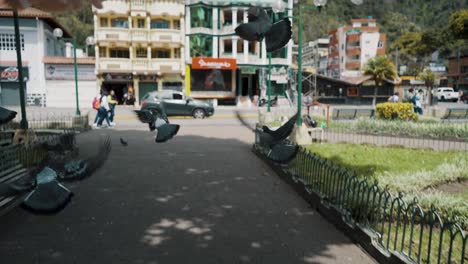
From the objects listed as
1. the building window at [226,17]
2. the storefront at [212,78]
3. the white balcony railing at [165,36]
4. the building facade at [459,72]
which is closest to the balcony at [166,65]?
the storefront at [212,78]

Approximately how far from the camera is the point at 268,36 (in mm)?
2104

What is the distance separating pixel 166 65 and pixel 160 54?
212 centimetres

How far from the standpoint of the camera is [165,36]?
123 feet

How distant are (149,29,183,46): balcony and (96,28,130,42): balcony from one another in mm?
2356

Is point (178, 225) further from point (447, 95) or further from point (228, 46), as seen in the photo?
point (447, 95)

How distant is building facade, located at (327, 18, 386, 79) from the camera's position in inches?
2904

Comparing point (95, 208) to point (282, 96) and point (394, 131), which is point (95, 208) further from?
point (282, 96)

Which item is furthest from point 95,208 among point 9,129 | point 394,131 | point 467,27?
point 467,27

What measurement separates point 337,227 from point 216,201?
6.92 feet

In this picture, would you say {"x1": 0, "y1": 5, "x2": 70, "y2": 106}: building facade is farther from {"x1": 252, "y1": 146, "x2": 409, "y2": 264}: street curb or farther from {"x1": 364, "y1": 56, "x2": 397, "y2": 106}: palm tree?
{"x1": 364, "y1": 56, "x2": 397, "y2": 106}: palm tree

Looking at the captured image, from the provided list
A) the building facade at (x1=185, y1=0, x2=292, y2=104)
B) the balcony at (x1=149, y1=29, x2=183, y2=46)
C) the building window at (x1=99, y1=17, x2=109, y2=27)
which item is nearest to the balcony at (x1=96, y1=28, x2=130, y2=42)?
the building window at (x1=99, y1=17, x2=109, y2=27)

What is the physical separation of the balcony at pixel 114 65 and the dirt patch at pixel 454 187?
33.3 metres

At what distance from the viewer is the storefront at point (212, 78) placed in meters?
37.4

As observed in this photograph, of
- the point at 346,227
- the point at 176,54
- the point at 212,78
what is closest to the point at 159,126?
the point at 346,227
